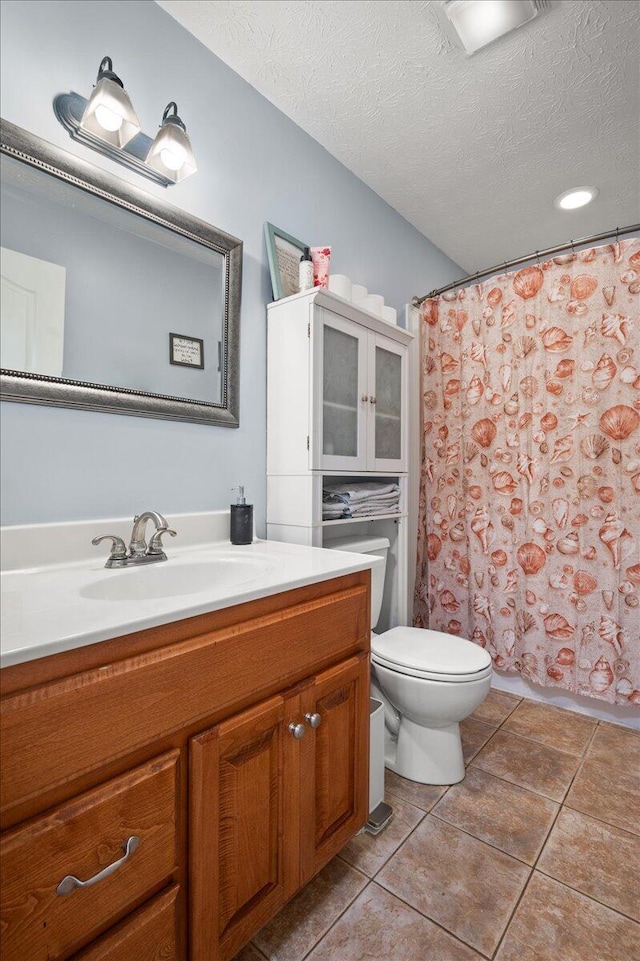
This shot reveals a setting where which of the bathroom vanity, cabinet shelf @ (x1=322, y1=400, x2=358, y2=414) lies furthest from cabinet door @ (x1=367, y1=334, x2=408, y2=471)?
the bathroom vanity

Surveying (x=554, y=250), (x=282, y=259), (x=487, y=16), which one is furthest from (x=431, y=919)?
(x=487, y=16)

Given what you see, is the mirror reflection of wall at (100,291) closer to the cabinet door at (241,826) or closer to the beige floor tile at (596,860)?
the cabinet door at (241,826)

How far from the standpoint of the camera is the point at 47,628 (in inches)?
23.7

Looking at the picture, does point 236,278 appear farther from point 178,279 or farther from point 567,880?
point 567,880

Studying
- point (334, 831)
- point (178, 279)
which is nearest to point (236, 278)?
point (178, 279)

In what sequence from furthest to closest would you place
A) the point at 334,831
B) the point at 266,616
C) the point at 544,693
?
1. the point at 544,693
2. the point at 334,831
3. the point at 266,616

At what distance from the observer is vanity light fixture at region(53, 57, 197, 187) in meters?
1.05

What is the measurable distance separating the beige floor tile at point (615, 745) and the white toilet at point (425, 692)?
575 mm

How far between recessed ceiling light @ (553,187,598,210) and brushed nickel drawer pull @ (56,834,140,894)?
2818 millimetres

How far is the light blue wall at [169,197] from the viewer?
1.02 metres

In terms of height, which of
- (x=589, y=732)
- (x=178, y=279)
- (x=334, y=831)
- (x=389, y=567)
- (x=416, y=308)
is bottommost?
(x=589, y=732)

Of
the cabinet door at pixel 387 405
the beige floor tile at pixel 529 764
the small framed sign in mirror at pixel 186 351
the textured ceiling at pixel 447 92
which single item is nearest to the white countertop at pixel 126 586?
the small framed sign in mirror at pixel 186 351

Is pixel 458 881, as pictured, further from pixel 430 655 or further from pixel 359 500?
pixel 359 500

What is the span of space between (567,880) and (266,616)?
1.08 metres
